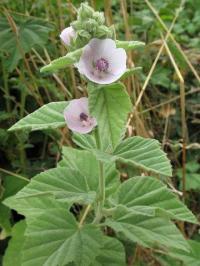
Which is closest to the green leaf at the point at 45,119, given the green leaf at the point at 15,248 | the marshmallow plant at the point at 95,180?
the marshmallow plant at the point at 95,180

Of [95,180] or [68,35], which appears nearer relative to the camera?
[68,35]

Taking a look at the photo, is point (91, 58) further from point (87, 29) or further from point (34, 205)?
point (34, 205)

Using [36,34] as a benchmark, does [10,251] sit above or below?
below

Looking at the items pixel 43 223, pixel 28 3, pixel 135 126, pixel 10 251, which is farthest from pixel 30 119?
pixel 28 3

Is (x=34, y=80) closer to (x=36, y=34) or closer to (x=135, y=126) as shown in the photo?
(x=36, y=34)

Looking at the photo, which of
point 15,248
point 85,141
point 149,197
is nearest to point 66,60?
point 85,141

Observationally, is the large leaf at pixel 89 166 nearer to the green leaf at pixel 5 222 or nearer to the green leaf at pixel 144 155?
the green leaf at pixel 144 155
